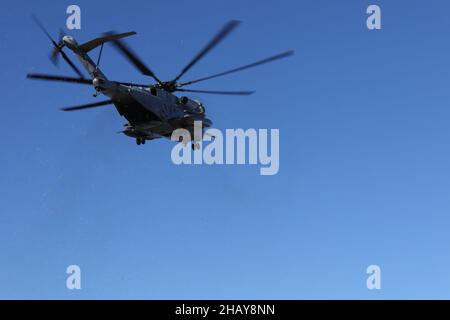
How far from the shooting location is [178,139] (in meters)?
60.0

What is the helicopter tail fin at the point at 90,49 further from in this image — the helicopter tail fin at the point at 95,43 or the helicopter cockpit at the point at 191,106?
the helicopter cockpit at the point at 191,106

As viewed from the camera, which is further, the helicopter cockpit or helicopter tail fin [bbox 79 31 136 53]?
the helicopter cockpit

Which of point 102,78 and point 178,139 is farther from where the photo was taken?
point 178,139

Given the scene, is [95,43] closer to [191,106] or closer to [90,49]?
[90,49]

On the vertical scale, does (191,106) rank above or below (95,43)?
below

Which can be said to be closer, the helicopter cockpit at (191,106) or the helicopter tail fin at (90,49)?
the helicopter tail fin at (90,49)

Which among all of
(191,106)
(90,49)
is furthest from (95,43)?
(191,106)

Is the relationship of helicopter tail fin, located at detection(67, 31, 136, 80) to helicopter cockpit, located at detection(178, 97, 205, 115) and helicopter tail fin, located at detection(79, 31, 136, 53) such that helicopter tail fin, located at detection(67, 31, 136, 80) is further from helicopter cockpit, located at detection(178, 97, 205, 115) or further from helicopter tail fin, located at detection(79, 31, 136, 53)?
helicopter cockpit, located at detection(178, 97, 205, 115)
